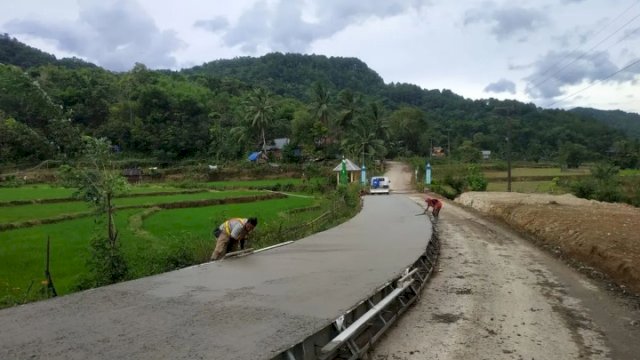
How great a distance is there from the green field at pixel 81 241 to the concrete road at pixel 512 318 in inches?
202

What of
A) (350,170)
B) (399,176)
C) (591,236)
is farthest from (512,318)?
(399,176)

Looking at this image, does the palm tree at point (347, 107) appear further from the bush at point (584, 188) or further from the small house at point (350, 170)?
the bush at point (584, 188)

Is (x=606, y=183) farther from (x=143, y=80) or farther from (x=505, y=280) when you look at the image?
(x=143, y=80)

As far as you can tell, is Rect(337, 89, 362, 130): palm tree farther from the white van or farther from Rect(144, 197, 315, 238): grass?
Rect(144, 197, 315, 238): grass

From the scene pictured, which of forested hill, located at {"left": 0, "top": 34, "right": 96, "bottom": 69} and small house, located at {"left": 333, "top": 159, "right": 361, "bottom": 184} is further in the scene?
forested hill, located at {"left": 0, "top": 34, "right": 96, "bottom": 69}

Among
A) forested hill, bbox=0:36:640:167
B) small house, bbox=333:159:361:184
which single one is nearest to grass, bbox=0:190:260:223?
forested hill, bbox=0:36:640:167

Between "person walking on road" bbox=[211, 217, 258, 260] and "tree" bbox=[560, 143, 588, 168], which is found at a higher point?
"tree" bbox=[560, 143, 588, 168]

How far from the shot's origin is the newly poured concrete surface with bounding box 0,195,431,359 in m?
4.15

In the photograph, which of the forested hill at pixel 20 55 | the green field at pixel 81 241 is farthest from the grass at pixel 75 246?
the forested hill at pixel 20 55

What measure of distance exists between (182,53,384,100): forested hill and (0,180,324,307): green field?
3295 inches

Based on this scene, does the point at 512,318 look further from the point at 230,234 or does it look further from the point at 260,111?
the point at 260,111

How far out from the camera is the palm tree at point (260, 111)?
6481 cm

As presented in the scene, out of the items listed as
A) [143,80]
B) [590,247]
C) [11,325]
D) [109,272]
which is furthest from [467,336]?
[143,80]

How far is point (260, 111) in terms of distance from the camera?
2542 inches
